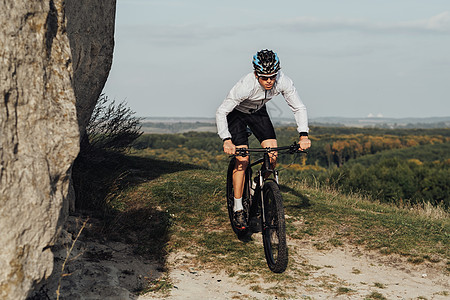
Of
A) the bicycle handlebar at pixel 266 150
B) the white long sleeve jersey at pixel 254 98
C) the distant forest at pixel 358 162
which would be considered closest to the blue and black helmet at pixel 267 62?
the white long sleeve jersey at pixel 254 98

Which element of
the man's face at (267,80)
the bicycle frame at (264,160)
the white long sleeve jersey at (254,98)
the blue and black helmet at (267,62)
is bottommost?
the bicycle frame at (264,160)

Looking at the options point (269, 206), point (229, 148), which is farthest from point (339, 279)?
point (229, 148)

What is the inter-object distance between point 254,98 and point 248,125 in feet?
1.66

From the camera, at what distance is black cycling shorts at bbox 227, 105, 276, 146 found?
5.82 metres

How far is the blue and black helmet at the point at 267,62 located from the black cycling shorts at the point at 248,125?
0.85 metres

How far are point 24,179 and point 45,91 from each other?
0.71 m

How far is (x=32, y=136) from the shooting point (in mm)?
3273

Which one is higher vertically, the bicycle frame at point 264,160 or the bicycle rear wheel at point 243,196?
the bicycle frame at point 264,160

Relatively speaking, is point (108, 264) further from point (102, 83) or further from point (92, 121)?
point (92, 121)

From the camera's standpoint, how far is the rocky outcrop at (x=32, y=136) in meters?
3.01

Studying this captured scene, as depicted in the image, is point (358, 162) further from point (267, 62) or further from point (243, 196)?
point (267, 62)

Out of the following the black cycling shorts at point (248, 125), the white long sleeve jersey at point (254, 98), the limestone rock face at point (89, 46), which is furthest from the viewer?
the limestone rock face at point (89, 46)

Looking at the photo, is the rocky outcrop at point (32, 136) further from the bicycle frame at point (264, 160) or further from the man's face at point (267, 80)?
the man's face at point (267, 80)

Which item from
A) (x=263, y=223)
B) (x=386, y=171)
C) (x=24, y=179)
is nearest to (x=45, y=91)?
(x=24, y=179)
